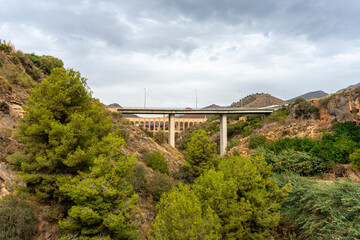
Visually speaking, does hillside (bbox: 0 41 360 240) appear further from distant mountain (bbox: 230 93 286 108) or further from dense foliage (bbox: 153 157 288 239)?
distant mountain (bbox: 230 93 286 108)

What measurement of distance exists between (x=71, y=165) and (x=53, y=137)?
1842mm

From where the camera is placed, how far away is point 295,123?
44156 millimetres

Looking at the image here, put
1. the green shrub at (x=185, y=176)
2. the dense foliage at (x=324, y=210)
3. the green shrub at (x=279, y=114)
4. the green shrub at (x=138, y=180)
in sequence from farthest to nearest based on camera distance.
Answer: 1. the green shrub at (x=279, y=114)
2. the green shrub at (x=185, y=176)
3. the green shrub at (x=138, y=180)
4. the dense foliage at (x=324, y=210)

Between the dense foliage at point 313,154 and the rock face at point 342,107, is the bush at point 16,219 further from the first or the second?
the rock face at point 342,107

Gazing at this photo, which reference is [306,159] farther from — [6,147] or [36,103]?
[6,147]

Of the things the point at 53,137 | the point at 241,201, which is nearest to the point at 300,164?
the point at 241,201

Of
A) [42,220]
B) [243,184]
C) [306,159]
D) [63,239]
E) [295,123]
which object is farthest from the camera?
[295,123]

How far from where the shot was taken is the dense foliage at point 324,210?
12.1 metres

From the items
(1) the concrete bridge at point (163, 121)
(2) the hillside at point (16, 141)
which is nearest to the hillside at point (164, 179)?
(2) the hillside at point (16, 141)

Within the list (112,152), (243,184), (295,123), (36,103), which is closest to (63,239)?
(112,152)

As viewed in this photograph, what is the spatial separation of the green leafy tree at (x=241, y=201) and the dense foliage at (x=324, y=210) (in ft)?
5.85

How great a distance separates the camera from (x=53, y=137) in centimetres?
1105

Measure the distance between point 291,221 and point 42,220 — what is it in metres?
17.6

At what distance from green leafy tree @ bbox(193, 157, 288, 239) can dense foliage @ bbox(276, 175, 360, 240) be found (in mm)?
1783
